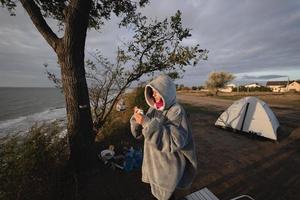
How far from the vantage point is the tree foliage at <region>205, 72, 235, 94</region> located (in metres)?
51.8

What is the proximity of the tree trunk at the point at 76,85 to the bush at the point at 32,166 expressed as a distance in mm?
439

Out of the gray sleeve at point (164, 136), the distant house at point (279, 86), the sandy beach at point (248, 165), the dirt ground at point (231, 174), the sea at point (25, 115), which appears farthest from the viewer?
the distant house at point (279, 86)

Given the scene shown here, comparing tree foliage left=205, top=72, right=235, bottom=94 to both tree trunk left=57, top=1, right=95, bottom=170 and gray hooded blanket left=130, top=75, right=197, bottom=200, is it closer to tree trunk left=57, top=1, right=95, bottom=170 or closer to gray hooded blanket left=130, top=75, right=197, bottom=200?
tree trunk left=57, top=1, right=95, bottom=170

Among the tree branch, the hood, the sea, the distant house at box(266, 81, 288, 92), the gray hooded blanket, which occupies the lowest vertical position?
the sea

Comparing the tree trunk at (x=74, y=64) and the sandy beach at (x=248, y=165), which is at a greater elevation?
the tree trunk at (x=74, y=64)

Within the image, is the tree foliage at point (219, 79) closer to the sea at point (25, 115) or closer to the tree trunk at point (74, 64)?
the sea at point (25, 115)

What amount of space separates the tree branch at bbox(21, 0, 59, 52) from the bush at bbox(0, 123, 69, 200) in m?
1.86

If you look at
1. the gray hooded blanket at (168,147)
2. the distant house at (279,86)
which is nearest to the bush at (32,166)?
the gray hooded blanket at (168,147)

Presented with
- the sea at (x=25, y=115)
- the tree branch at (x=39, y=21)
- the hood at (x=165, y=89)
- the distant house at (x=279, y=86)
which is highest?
the tree branch at (x=39, y=21)

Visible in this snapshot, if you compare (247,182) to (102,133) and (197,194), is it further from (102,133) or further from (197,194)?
(102,133)

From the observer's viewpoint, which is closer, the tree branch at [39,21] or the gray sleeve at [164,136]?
the gray sleeve at [164,136]

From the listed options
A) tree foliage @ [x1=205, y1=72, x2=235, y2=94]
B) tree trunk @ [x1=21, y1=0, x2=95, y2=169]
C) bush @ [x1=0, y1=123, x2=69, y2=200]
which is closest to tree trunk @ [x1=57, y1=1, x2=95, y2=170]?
tree trunk @ [x1=21, y1=0, x2=95, y2=169]

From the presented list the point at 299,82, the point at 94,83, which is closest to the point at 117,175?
the point at 94,83

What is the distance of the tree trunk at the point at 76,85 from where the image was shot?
396 cm
